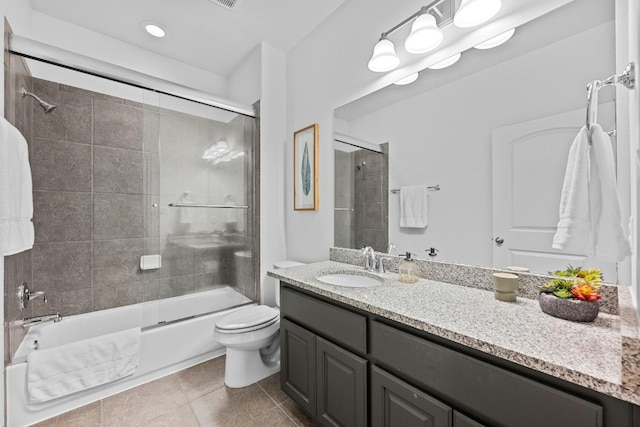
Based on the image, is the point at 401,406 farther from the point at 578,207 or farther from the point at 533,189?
the point at 533,189

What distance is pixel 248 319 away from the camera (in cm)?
191

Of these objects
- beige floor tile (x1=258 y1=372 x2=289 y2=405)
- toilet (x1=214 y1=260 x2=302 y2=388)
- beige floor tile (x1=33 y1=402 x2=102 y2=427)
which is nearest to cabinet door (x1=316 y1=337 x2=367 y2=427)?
beige floor tile (x1=258 y1=372 x2=289 y2=405)

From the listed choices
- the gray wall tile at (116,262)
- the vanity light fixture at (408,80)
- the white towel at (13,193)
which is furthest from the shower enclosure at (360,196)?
the gray wall tile at (116,262)

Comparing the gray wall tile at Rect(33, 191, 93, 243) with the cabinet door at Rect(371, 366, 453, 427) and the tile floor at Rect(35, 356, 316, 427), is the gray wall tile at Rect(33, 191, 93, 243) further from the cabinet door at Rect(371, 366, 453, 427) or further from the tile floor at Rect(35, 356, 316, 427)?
the cabinet door at Rect(371, 366, 453, 427)

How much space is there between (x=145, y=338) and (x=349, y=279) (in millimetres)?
1527

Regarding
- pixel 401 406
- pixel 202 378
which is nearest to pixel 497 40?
pixel 401 406

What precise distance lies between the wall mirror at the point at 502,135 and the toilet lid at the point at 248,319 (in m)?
1.04

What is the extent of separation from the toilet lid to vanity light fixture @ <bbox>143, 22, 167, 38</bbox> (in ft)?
7.99

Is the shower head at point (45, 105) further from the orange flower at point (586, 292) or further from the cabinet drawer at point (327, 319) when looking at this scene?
the orange flower at point (586, 292)

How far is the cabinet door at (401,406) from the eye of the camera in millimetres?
875

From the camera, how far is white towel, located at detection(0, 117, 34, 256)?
3.95ft

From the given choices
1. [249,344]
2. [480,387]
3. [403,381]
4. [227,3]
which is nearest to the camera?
[480,387]

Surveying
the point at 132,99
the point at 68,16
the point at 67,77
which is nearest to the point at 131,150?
the point at 132,99

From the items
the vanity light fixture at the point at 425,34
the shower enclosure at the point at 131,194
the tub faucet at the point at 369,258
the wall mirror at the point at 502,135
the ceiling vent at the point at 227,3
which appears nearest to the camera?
the wall mirror at the point at 502,135
